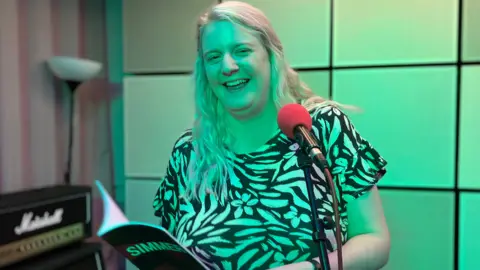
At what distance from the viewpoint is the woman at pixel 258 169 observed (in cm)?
125

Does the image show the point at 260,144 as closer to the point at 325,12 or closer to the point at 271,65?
the point at 271,65

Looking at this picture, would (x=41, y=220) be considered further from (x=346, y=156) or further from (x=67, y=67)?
(x=346, y=156)

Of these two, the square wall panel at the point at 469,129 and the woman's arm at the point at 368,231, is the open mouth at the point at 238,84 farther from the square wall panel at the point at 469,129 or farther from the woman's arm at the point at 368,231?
the square wall panel at the point at 469,129

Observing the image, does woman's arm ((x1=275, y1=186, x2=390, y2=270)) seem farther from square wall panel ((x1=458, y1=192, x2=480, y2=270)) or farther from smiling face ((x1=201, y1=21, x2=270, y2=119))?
square wall panel ((x1=458, y1=192, x2=480, y2=270))

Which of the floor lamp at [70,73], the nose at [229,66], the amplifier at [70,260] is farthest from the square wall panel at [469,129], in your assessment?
the floor lamp at [70,73]

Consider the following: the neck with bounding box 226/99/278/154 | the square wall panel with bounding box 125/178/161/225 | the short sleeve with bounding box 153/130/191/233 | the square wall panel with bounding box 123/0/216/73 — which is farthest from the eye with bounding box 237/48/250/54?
the square wall panel with bounding box 125/178/161/225

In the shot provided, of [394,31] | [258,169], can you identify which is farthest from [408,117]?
[258,169]

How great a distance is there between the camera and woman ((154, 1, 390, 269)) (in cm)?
125

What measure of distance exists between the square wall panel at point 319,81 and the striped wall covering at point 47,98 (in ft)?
2.98

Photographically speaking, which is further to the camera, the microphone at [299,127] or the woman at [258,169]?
the woman at [258,169]

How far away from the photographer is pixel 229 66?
1.32m

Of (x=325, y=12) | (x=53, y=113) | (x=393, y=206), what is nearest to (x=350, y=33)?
(x=325, y=12)

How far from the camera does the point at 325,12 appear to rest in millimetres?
1764

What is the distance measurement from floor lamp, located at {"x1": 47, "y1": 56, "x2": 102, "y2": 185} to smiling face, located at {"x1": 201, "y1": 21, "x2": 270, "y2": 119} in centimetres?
70
